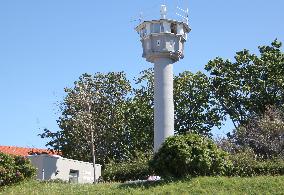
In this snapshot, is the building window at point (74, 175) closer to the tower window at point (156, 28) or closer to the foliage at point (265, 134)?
the tower window at point (156, 28)

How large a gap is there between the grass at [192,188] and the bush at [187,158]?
1.14m

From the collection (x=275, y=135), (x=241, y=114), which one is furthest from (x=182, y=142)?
(x=241, y=114)

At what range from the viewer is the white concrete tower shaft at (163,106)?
34031mm

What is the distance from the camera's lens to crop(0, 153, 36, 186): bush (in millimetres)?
23562

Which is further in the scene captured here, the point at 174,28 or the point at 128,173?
the point at 174,28

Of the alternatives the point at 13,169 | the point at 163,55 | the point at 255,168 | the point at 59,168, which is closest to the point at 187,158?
the point at 255,168

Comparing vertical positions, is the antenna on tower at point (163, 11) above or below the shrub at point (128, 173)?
above

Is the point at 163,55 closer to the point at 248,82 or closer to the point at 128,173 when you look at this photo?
the point at 128,173

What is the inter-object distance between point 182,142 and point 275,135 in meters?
23.2

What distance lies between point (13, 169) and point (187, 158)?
866 cm

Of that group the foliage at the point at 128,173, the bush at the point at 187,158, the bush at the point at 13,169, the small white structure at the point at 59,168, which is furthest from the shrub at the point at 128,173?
the bush at the point at 187,158

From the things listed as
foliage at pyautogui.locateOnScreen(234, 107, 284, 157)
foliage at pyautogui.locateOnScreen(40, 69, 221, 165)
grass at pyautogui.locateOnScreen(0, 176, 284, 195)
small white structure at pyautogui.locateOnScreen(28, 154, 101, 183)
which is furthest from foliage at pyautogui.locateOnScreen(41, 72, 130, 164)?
grass at pyautogui.locateOnScreen(0, 176, 284, 195)

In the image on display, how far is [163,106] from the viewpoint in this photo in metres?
34.3

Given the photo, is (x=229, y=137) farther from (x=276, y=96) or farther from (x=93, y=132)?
(x=93, y=132)
